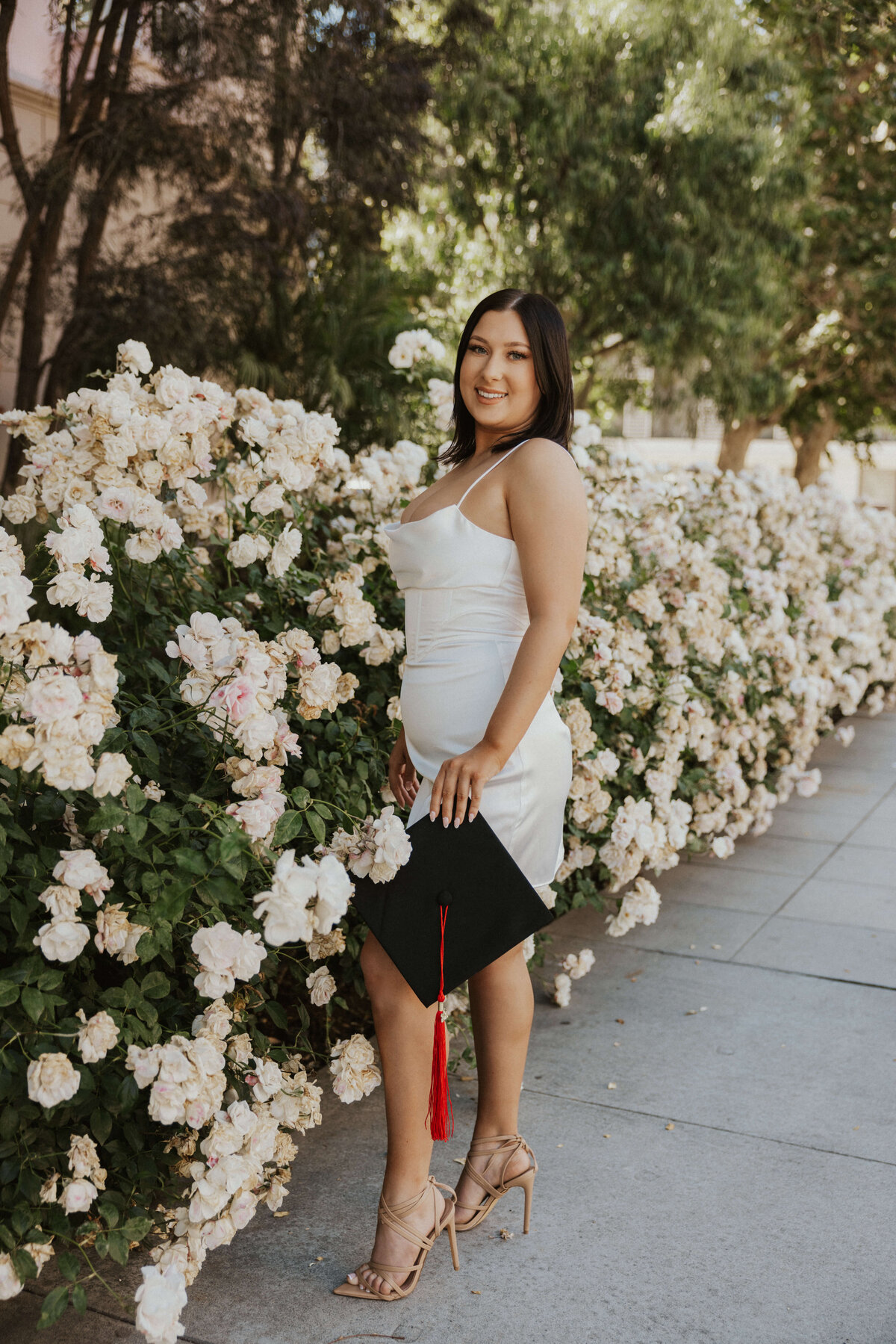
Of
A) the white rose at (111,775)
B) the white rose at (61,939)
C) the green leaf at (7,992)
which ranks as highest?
the white rose at (111,775)

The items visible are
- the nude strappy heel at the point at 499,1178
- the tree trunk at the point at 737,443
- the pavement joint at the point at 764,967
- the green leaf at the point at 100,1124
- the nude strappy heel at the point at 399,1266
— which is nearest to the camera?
the green leaf at the point at 100,1124

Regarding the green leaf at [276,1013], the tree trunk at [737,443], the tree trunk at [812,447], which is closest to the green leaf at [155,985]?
the green leaf at [276,1013]

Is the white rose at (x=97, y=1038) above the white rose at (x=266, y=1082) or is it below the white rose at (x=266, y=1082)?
above

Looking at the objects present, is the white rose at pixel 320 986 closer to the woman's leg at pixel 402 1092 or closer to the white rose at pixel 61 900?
the woman's leg at pixel 402 1092

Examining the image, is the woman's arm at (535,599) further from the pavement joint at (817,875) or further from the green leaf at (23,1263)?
the pavement joint at (817,875)

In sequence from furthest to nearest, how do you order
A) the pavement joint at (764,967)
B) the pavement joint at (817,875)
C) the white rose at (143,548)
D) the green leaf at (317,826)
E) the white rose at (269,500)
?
the pavement joint at (817,875) < the pavement joint at (764,967) < the white rose at (269,500) < the white rose at (143,548) < the green leaf at (317,826)

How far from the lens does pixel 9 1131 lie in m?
2.03

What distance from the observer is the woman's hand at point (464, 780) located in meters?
2.25

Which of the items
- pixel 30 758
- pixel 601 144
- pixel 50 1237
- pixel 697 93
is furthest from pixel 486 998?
pixel 697 93

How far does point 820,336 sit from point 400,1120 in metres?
16.5

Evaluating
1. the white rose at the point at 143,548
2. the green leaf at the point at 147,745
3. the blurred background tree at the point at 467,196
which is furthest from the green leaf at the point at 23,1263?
the blurred background tree at the point at 467,196

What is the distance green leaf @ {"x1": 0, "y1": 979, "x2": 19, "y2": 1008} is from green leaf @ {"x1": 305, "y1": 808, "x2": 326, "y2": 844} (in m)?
0.58

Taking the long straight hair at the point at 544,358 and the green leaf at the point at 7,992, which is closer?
the green leaf at the point at 7,992

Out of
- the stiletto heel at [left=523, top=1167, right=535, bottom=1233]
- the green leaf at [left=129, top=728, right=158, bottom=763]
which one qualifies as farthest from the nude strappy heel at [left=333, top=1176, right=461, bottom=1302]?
the green leaf at [left=129, top=728, right=158, bottom=763]
